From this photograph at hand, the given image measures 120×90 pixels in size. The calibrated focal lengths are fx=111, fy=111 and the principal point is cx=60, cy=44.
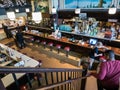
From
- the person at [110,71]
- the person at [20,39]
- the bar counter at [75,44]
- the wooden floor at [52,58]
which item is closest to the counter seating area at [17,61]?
the wooden floor at [52,58]

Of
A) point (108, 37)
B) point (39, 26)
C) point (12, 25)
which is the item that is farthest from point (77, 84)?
point (12, 25)

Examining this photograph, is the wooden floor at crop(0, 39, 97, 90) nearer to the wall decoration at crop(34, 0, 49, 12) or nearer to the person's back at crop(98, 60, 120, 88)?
the person's back at crop(98, 60, 120, 88)

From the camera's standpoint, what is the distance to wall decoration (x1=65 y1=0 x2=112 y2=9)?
6.53m

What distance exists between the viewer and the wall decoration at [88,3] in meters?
6.53

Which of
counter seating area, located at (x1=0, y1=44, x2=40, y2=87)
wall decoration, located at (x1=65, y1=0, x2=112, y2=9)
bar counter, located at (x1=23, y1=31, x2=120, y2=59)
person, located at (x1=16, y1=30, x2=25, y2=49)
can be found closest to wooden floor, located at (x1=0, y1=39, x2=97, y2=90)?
bar counter, located at (x1=23, y1=31, x2=120, y2=59)

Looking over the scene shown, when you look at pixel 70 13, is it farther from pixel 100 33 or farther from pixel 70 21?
pixel 100 33

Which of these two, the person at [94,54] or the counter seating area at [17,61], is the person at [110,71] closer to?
the counter seating area at [17,61]

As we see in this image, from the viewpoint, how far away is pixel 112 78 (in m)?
2.36

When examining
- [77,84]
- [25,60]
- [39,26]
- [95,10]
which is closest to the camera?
[77,84]

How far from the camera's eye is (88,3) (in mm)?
7191

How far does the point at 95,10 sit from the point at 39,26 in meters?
4.19

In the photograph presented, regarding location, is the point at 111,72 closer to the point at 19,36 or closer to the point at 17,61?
the point at 17,61

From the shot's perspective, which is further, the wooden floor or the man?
the wooden floor

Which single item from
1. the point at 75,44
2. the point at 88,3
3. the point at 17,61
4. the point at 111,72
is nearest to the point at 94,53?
the point at 75,44
